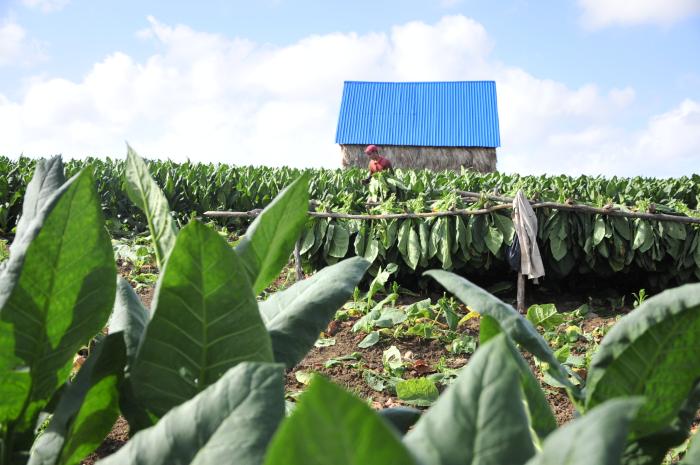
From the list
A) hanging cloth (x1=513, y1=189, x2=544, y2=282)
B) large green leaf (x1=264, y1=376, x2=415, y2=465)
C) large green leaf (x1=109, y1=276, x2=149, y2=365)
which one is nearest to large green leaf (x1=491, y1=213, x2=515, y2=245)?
hanging cloth (x1=513, y1=189, x2=544, y2=282)

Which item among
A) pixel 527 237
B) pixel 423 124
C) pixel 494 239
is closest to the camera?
pixel 527 237

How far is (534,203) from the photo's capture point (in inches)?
274

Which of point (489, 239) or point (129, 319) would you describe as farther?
point (489, 239)

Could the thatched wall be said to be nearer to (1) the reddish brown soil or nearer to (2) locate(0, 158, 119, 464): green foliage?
(1) the reddish brown soil

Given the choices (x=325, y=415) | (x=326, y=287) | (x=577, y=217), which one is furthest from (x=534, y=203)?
(x=325, y=415)

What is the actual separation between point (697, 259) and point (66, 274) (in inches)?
298

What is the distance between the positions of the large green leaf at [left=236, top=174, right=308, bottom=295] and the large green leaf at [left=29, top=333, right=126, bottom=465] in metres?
0.21

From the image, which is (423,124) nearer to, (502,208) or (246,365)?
(502,208)

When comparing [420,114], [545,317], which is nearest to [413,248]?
[545,317]

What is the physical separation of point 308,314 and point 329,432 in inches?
20.2

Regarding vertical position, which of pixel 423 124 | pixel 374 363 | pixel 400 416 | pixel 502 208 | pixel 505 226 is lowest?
pixel 374 363

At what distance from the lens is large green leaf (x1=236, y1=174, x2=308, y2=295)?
2.92 ft

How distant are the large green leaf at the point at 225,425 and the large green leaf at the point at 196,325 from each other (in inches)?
4.6

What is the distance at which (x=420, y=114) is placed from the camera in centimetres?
2775
